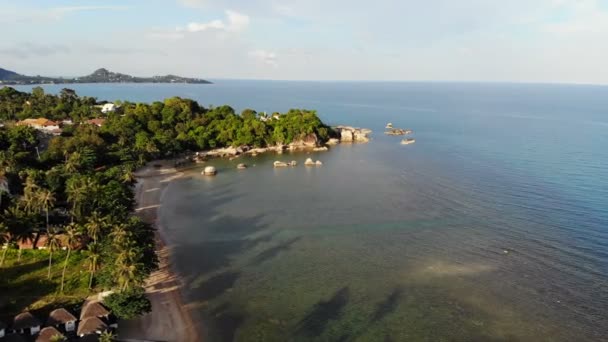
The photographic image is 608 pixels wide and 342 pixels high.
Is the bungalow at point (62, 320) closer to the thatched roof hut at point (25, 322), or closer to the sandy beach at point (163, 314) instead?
the thatched roof hut at point (25, 322)

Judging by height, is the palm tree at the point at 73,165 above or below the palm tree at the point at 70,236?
above

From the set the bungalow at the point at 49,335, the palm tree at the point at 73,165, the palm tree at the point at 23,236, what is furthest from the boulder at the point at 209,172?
the bungalow at the point at 49,335

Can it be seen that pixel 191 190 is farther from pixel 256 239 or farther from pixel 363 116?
pixel 363 116

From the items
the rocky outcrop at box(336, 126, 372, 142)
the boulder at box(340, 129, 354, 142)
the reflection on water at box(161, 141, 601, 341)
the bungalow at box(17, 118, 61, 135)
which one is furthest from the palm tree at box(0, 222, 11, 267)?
the boulder at box(340, 129, 354, 142)

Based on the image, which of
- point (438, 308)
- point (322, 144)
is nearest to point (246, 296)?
point (438, 308)

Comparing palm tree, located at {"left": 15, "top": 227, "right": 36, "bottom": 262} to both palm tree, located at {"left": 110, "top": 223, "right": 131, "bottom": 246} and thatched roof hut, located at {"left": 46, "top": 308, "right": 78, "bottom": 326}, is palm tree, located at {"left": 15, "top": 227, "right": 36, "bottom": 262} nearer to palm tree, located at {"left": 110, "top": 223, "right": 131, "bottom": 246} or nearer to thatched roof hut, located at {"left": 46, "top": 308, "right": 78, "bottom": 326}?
palm tree, located at {"left": 110, "top": 223, "right": 131, "bottom": 246}

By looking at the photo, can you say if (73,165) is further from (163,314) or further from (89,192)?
(163,314)
